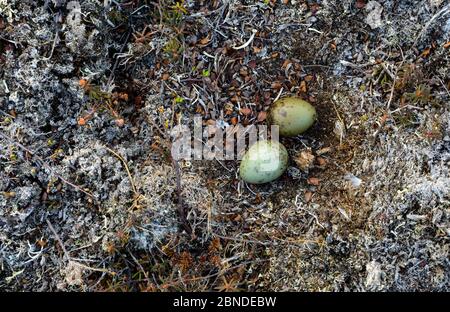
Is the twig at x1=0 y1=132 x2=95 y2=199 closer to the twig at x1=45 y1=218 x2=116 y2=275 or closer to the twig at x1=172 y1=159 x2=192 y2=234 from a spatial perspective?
the twig at x1=45 y1=218 x2=116 y2=275

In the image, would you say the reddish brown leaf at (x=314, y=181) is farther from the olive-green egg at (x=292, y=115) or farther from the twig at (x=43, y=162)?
the twig at (x=43, y=162)

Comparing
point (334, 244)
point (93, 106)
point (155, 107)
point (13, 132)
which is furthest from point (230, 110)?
point (13, 132)

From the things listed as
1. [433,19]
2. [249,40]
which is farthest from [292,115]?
[433,19]

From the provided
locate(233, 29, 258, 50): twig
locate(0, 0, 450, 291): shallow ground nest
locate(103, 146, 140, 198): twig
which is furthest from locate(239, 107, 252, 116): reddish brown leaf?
locate(103, 146, 140, 198): twig

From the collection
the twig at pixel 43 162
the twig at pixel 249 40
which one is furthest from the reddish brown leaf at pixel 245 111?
the twig at pixel 43 162

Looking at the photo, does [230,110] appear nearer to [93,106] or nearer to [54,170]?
[93,106]

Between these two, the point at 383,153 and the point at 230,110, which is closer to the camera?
the point at 383,153
